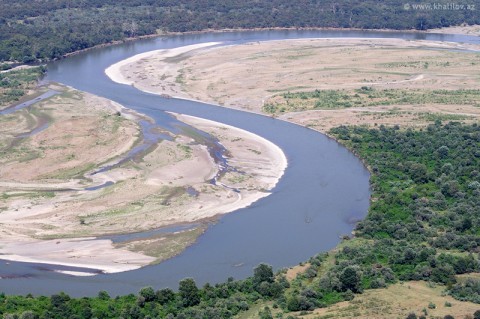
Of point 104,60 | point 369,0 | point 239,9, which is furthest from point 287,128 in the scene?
point 369,0

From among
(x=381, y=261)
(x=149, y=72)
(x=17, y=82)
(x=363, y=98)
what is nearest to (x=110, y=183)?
(x=381, y=261)

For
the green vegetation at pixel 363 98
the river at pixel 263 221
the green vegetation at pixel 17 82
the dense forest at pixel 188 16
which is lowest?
the river at pixel 263 221

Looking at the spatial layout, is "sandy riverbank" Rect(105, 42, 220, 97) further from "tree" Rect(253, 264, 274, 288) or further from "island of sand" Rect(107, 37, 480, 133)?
"tree" Rect(253, 264, 274, 288)

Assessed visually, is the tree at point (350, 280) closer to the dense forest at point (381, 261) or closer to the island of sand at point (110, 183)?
the dense forest at point (381, 261)

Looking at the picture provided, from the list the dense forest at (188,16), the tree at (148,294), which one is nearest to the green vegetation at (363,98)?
the dense forest at (188,16)

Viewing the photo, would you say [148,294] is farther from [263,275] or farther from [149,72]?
[149,72]

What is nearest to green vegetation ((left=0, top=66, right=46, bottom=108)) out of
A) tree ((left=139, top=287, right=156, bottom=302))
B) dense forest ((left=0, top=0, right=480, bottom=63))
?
dense forest ((left=0, top=0, right=480, bottom=63))
